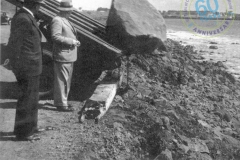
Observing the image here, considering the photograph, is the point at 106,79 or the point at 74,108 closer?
the point at 74,108

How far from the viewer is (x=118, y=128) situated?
16.8 ft

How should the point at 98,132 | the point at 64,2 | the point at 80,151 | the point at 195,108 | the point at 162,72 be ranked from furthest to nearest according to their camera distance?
the point at 162,72
the point at 195,108
the point at 64,2
the point at 98,132
the point at 80,151

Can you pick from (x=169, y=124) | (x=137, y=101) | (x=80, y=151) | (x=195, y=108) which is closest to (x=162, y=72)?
(x=195, y=108)

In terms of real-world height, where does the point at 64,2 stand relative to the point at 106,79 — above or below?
above

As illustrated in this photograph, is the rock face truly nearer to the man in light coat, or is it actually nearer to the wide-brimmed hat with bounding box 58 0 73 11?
the man in light coat

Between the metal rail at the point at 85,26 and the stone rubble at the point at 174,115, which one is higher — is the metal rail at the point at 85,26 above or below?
above

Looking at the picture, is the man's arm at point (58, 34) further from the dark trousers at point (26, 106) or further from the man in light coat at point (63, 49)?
the dark trousers at point (26, 106)

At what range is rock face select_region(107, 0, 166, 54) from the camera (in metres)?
6.62

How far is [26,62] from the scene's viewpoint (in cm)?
417

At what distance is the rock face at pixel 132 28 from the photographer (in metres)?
6.62

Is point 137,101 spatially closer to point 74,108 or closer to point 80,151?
point 74,108

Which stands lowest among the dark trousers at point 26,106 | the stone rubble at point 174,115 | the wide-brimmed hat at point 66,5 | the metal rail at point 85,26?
the stone rubble at point 174,115

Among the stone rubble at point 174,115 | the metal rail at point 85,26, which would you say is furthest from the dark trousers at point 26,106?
the metal rail at point 85,26

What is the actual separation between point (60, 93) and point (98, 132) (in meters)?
1.22
